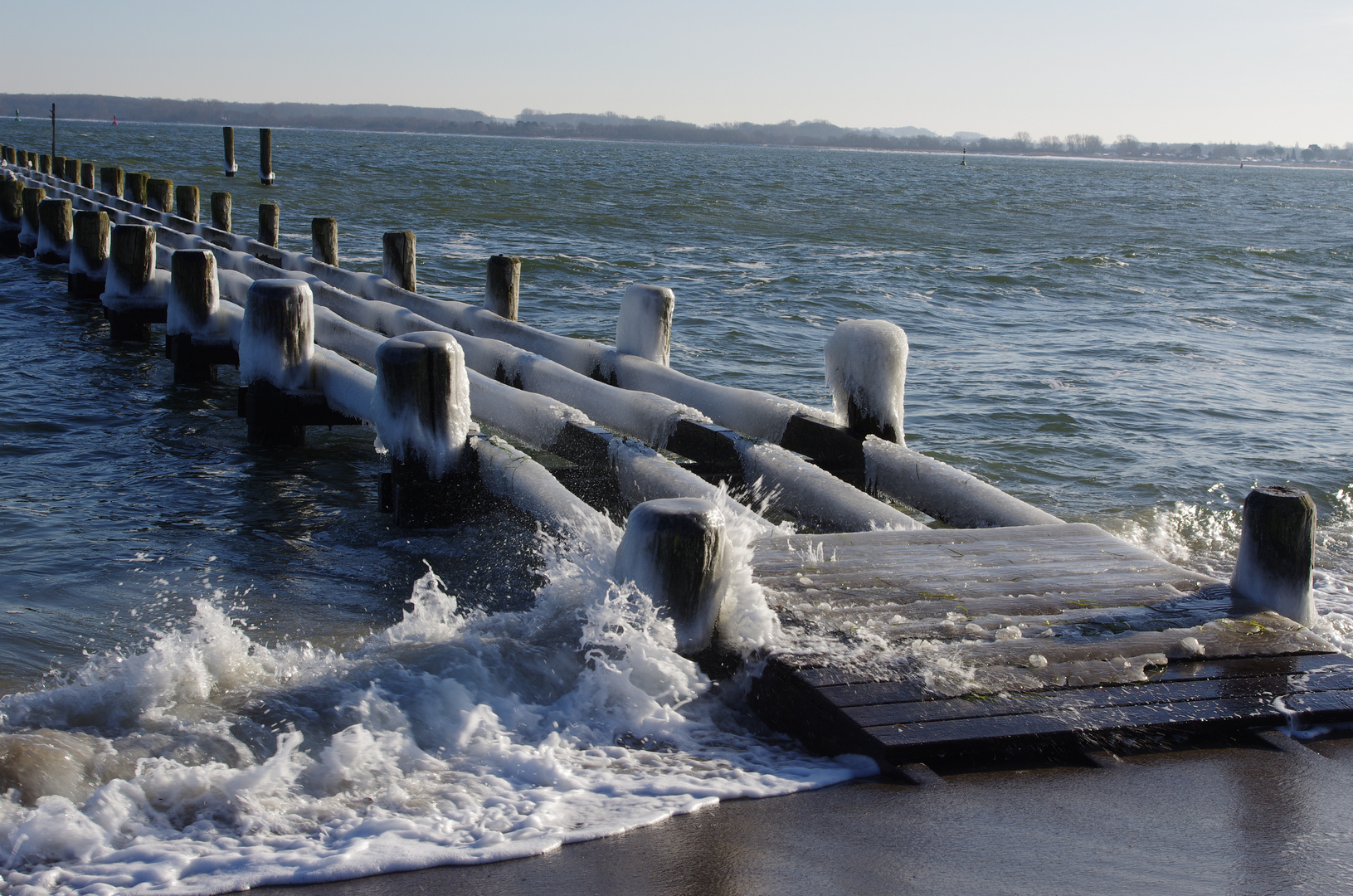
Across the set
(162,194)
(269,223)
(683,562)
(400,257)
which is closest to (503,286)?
(400,257)

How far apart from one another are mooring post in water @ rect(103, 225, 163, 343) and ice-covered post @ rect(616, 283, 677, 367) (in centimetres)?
531

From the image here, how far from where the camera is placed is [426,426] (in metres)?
5.37

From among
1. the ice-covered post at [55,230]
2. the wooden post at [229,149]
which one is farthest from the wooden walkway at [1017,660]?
the wooden post at [229,149]

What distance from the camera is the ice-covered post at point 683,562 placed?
11.2ft

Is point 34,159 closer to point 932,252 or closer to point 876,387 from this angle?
point 932,252

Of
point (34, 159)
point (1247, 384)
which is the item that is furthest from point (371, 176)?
point (1247, 384)

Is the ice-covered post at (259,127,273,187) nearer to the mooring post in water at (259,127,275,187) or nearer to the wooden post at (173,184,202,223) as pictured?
the mooring post in water at (259,127,275,187)

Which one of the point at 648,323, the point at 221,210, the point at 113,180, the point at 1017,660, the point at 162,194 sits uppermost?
the point at 113,180

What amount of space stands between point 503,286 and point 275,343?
2.97 m

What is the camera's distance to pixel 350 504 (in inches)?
258

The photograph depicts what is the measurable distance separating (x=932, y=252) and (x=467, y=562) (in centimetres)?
2251

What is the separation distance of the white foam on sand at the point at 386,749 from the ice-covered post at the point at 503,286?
5.95m

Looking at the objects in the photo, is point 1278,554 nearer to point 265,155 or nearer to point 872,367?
point 872,367

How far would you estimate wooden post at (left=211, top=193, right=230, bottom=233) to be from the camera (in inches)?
683
